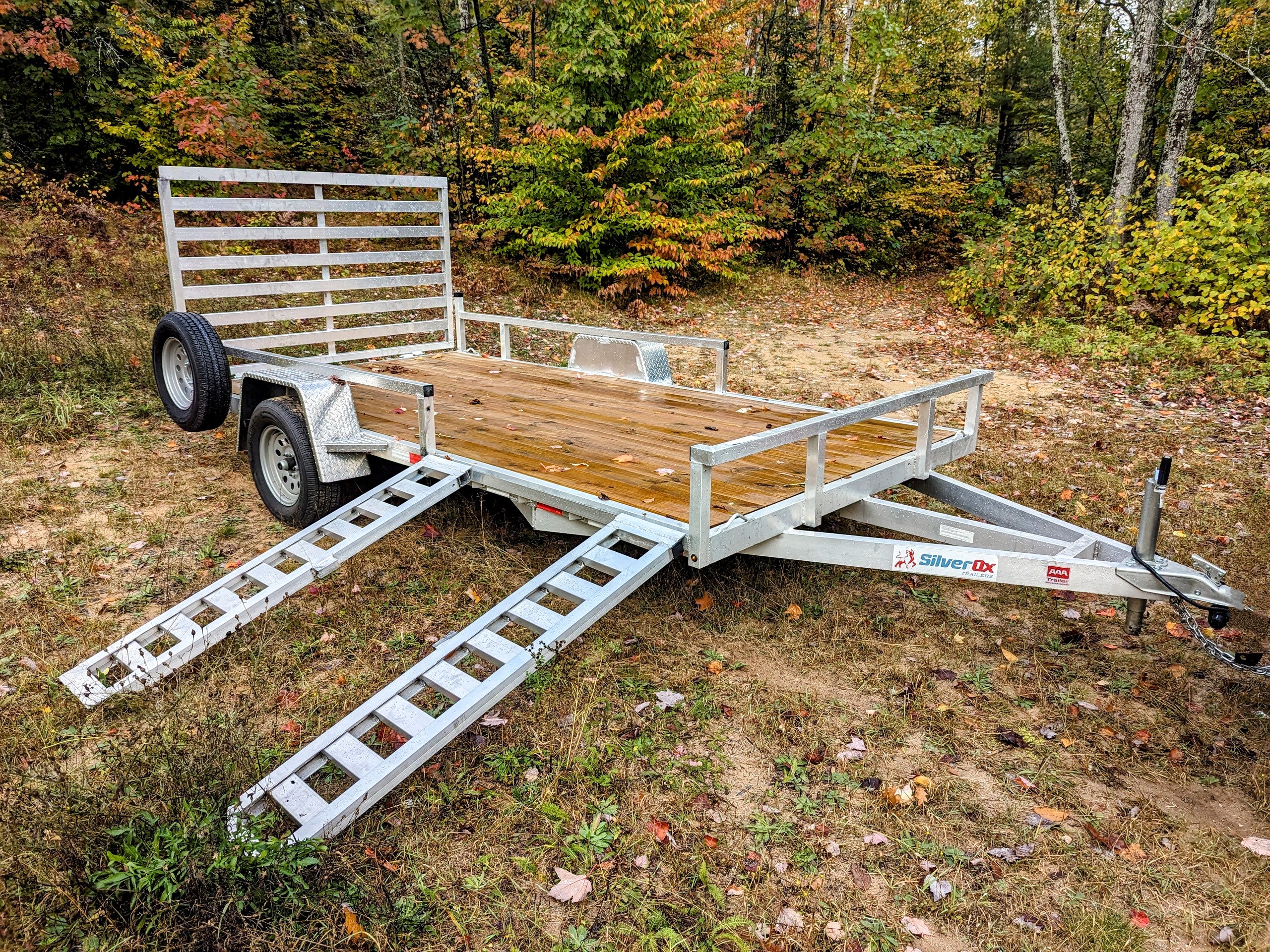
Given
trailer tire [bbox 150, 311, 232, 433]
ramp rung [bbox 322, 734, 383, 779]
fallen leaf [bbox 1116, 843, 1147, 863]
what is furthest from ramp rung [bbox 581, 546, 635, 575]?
trailer tire [bbox 150, 311, 232, 433]

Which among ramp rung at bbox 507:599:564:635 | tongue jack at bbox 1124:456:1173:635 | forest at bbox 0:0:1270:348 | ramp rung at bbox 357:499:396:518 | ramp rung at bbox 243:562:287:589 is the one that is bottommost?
ramp rung at bbox 243:562:287:589

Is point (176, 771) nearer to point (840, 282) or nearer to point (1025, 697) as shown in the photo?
point (1025, 697)

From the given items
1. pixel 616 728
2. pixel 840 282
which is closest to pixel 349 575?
pixel 616 728

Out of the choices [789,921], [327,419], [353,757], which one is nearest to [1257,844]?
[789,921]

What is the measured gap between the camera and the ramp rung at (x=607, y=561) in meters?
3.45

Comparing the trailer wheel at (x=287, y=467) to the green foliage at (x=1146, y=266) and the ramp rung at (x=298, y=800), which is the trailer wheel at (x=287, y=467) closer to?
the ramp rung at (x=298, y=800)

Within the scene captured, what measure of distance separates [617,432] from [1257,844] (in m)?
3.54

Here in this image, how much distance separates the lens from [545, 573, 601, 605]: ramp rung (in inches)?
133

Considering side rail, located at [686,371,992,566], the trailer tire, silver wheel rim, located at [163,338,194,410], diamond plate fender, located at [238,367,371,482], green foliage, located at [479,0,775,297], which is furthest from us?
green foliage, located at [479,0,775,297]

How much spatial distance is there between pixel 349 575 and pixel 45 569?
1.69m

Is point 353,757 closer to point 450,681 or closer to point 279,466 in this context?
point 450,681

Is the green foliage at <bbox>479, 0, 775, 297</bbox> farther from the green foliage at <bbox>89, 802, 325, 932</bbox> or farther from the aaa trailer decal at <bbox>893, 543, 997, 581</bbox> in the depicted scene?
the green foliage at <bbox>89, 802, 325, 932</bbox>

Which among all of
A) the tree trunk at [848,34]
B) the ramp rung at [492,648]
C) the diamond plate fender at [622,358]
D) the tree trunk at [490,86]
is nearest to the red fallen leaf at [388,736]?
the ramp rung at [492,648]

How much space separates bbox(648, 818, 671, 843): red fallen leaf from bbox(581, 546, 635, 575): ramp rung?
95cm
